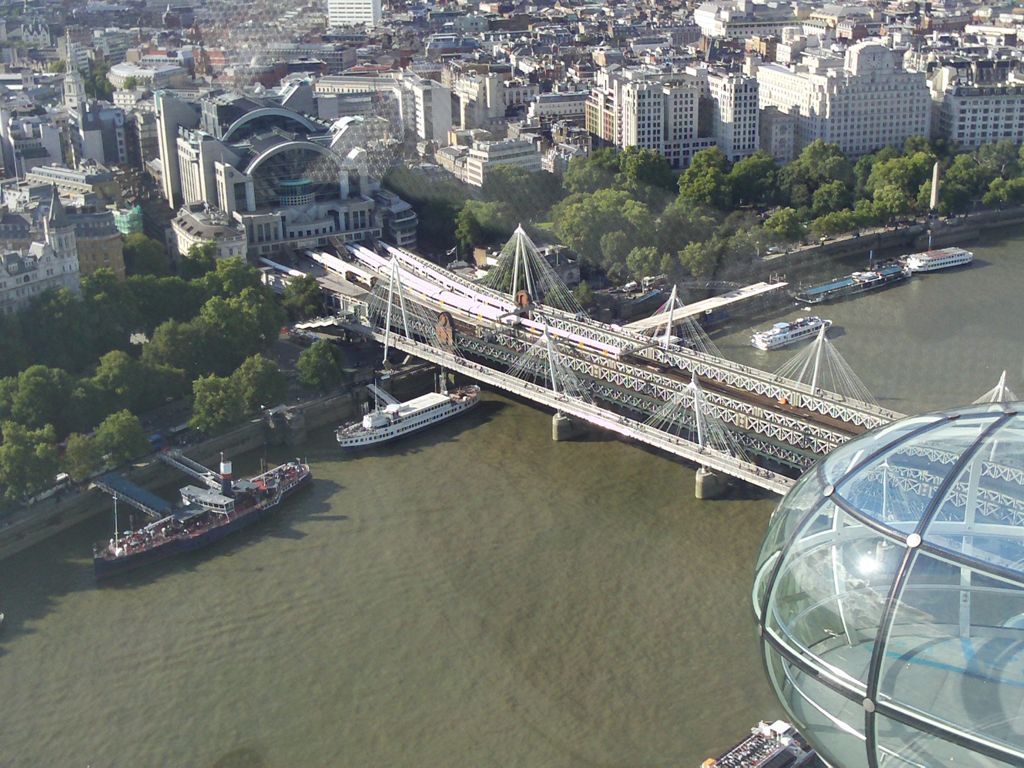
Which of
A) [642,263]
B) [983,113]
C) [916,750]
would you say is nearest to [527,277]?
[642,263]

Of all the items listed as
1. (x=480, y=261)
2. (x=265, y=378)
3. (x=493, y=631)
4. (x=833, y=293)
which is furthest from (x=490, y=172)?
(x=493, y=631)

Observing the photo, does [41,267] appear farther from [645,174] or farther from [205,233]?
[645,174]

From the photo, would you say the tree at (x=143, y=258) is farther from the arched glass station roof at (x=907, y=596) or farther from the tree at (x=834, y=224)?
the arched glass station roof at (x=907, y=596)

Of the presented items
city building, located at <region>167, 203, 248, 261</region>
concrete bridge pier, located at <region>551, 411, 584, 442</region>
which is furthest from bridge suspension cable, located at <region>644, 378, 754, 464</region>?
city building, located at <region>167, 203, 248, 261</region>

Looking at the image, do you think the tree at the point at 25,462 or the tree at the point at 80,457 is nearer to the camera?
the tree at the point at 25,462

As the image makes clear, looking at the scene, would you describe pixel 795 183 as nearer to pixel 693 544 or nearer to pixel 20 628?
pixel 693 544

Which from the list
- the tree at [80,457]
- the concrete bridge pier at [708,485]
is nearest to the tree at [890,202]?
the concrete bridge pier at [708,485]
